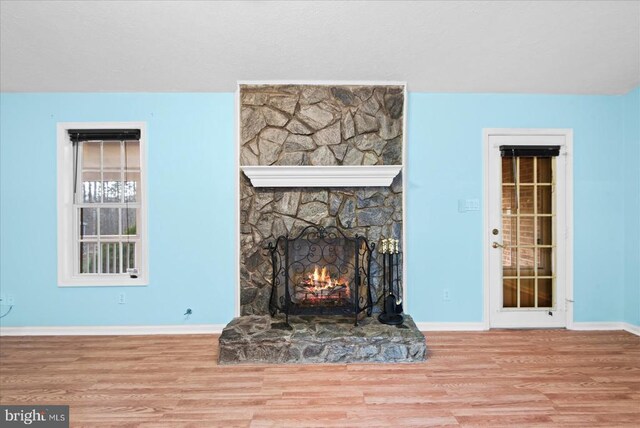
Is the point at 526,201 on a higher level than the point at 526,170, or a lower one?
lower

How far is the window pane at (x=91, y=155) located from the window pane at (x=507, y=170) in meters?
4.22

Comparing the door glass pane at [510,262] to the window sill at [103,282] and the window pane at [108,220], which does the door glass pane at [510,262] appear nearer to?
the window sill at [103,282]

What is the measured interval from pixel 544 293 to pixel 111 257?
4.58 meters

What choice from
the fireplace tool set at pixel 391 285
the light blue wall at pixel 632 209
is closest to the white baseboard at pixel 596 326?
the light blue wall at pixel 632 209

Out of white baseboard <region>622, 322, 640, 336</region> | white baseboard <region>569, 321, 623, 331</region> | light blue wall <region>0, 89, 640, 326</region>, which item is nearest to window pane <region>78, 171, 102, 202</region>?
light blue wall <region>0, 89, 640, 326</region>

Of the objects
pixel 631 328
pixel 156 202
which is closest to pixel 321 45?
pixel 156 202

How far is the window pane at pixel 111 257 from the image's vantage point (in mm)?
3621

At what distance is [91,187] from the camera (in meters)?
3.60

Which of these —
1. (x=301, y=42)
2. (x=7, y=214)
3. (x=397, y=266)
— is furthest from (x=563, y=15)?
(x=7, y=214)

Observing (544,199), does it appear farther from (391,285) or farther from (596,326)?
(391,285)

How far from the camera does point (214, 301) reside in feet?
11.3

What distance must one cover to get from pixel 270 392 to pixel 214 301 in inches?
54.0

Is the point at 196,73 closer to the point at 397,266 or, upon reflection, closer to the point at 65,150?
the point at 65,150

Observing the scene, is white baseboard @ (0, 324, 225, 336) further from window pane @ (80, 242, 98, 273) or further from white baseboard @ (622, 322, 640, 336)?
white baseboard @ (622, 322, 640, 336)
